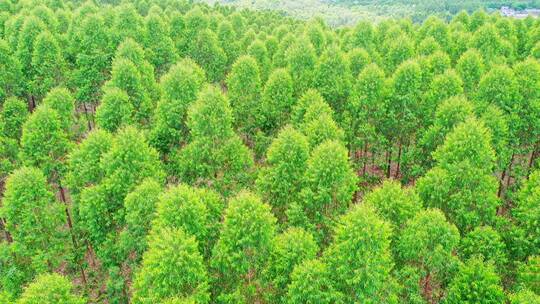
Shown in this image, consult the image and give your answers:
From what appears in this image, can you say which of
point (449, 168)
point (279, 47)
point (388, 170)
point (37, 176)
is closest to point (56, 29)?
point (279, 47)

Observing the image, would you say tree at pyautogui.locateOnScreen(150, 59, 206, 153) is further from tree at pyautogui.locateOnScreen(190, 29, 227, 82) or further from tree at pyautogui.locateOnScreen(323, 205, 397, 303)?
tree at pyautogui.locateOnScreen(323, 205, 397, 303)

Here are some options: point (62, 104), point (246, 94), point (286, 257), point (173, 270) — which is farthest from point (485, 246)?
point (62, 104)

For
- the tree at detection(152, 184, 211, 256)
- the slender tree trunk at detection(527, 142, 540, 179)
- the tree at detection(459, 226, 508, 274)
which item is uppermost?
the tree at detection(152, 184, 211, 256)

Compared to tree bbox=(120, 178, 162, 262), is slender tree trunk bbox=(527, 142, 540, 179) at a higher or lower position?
lower

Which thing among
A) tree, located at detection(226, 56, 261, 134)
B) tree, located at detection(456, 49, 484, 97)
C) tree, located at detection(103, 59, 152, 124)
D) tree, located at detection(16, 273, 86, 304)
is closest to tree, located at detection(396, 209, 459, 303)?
tree, located at detection(226, 56, 261, 134)

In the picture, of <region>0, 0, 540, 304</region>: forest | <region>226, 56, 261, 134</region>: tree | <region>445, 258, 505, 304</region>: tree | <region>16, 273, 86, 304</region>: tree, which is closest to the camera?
<region>16, 273, 86, 304</region>: tree

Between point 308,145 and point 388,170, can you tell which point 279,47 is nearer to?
point 388,170

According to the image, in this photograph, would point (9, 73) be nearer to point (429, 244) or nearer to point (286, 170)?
point (286, 170)
